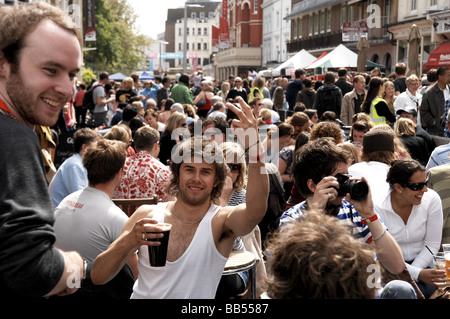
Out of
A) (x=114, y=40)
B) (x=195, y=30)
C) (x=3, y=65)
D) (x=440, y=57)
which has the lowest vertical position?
(x=3, y=65)

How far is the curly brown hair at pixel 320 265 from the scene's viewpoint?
1.83 m

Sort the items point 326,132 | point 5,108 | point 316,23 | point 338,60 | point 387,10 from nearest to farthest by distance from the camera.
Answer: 1. point 5,108
2. point 326,132
3. point 338,60
4. point 387,10
5. point 316,23

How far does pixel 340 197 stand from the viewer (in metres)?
3.26

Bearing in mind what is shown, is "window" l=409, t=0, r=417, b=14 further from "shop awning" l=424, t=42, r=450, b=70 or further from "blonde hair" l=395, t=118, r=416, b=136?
"blonde hair" l=395, t=118, r=416, b=136

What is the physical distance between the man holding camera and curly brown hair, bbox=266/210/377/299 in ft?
3.28

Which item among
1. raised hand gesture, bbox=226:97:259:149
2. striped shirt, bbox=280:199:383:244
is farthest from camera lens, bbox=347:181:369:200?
raised hand gesture, bbox=226:97:259:149

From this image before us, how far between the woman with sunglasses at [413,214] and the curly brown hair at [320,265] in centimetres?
253

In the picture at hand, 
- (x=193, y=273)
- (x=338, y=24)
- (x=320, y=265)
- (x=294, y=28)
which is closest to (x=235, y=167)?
(x=193, y=273)

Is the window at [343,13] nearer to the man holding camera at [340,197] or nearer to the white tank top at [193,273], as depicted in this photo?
the man holding camera at [340,197]

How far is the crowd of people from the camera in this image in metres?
1.70

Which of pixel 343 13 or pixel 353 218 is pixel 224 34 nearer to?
pixel 343 13

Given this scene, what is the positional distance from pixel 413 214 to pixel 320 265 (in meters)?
2.82

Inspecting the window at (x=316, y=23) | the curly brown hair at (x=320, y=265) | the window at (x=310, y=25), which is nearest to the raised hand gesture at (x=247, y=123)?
the curly brown hair at (x=320, y=265)
